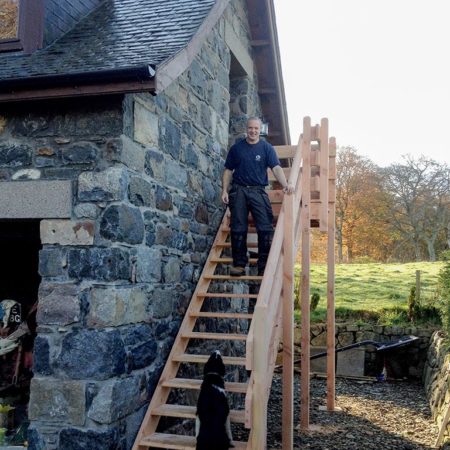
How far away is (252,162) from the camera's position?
6059mm

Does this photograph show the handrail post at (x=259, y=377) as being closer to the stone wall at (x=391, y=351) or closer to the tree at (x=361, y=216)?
the stone wall at (x=391, y=351)

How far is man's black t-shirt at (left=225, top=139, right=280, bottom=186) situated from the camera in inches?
238

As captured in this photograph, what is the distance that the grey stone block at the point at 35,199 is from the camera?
14.7 feet

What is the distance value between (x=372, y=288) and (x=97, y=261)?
38.3 feet

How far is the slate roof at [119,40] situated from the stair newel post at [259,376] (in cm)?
218

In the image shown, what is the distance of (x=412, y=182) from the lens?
24.9 m

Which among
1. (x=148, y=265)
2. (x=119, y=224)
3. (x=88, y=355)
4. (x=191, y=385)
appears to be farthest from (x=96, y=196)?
(x=191, y=385)

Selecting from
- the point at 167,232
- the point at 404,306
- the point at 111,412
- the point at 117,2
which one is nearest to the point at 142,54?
the point at 167,232

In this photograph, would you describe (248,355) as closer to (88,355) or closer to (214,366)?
(214,366)

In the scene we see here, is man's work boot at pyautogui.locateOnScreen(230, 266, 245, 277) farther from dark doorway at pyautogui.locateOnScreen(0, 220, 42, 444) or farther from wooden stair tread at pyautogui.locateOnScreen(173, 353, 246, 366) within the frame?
dark doorway at pyautogui.locateOnScreen(0, 220, 42, 444)

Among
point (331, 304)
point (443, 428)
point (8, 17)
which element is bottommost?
point (443, 428)

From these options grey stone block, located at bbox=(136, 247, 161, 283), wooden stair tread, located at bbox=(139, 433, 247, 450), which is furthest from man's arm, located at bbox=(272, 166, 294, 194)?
wooden stair tread, located at bbox=(139, 433, 247, 450)

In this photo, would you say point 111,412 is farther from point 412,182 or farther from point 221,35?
point 412,182

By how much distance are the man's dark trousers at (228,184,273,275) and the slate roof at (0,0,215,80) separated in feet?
5.95
